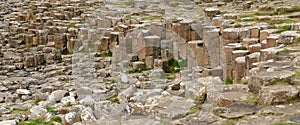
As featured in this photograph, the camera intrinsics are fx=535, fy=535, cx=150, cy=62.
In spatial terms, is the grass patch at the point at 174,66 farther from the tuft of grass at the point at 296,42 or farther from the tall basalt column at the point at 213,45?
the tuft of grass at the point at 296,42

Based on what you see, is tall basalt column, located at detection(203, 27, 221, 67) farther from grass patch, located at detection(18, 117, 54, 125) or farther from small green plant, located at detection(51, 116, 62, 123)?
grass patch, located at detection(18, 117, 54, 125)

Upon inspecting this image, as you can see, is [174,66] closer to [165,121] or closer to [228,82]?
[228,82]

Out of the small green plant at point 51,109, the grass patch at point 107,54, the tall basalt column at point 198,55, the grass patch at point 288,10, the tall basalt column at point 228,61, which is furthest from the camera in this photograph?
the grass patch at point 107,54

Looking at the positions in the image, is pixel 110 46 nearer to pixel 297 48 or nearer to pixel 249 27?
pixel 249 27

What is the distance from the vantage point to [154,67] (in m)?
12.4

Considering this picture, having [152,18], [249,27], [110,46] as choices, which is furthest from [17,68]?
[249,27]

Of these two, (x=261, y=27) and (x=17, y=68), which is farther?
(x=17, y=68)

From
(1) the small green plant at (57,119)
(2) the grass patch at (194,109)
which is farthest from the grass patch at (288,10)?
(2) the grass patch at (194,109)

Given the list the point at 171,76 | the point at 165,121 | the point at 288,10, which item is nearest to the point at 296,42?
the point at 171,76

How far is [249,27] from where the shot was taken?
11.4m

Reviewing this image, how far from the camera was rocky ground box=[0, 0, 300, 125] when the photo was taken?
6324mm

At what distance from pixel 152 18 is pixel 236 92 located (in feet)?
34.6

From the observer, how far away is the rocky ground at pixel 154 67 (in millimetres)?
6324

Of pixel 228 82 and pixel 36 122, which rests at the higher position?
pixel 228 82
